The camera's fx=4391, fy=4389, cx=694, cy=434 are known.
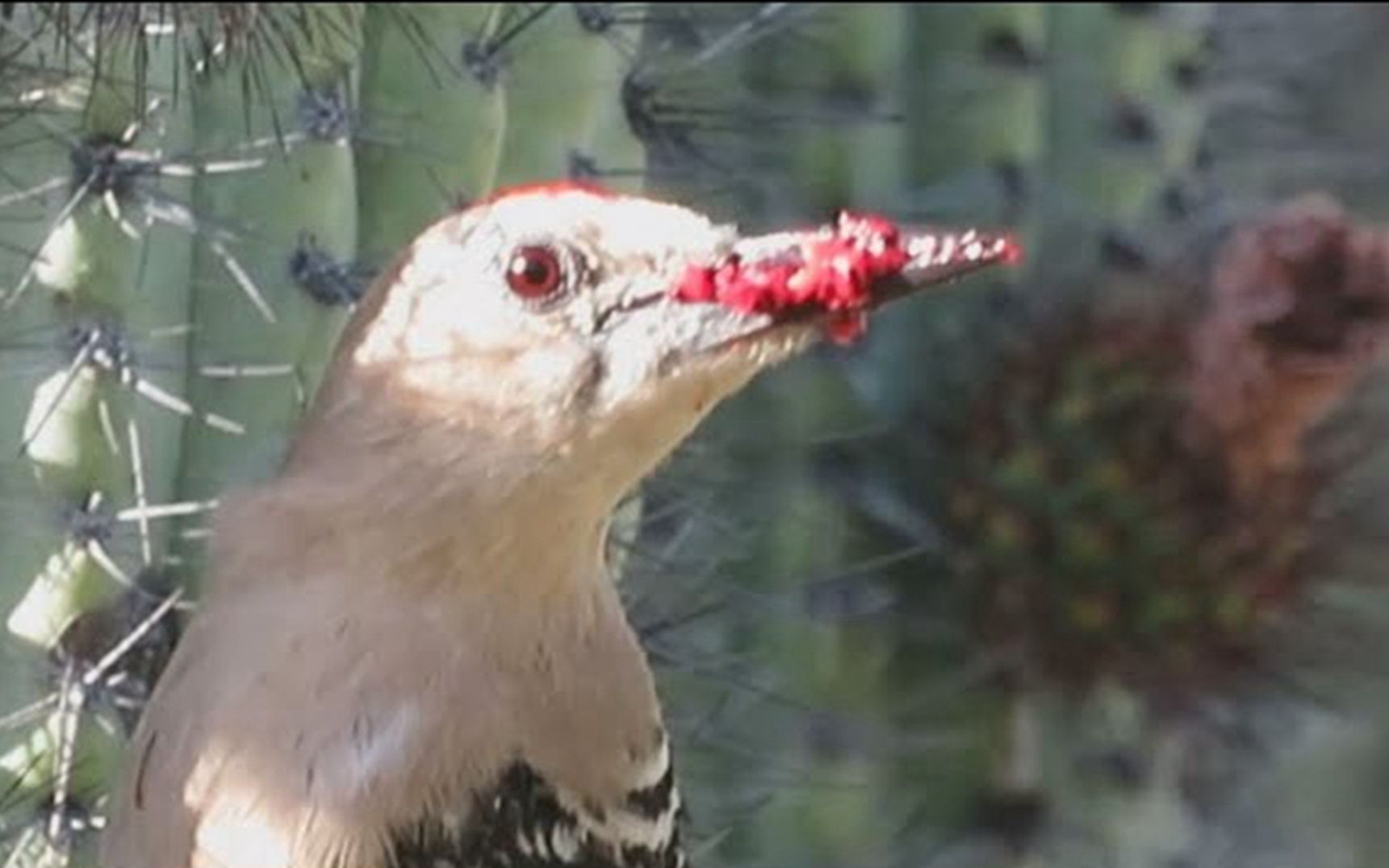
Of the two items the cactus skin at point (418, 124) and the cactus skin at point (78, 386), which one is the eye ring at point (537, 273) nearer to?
the cactus skin at point (78, 386)

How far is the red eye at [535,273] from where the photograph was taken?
2109 millimetres

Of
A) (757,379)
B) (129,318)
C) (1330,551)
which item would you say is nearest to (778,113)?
(757,379)

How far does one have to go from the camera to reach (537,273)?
211 cm

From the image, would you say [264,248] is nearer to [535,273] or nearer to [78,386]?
[78,386]

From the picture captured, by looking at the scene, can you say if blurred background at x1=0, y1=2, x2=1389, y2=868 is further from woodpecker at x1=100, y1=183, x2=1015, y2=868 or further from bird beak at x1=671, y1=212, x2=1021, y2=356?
bird beak at x1=671, y1=212, x2=1021, y2=356

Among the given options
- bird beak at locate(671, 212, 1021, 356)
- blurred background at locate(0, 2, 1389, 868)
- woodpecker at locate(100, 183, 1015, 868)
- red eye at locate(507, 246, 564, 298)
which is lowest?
blurred background at locate(0, 2, 1389, 868)

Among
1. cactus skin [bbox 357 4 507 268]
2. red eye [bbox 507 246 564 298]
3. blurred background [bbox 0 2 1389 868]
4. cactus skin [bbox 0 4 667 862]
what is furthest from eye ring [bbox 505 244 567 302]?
blurred background [bbox 0 2 1389 868]

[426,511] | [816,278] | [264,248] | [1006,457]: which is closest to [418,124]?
[264,248]

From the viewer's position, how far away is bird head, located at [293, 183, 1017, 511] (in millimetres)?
2006

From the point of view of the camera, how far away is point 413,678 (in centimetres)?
215

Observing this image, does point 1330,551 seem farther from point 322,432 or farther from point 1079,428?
point 322,432

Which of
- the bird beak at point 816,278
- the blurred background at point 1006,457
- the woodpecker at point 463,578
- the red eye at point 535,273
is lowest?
the blurred background at point 1006,457

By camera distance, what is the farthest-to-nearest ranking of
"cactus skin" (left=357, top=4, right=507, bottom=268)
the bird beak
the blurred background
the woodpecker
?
the blurred background, "cactus skin" (left=357, top=4, right=507, bottom=268), the woodpecker, the bird beak

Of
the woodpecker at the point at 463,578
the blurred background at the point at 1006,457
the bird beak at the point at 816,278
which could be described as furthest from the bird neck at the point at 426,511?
the blurred background at the point at 1006,457
